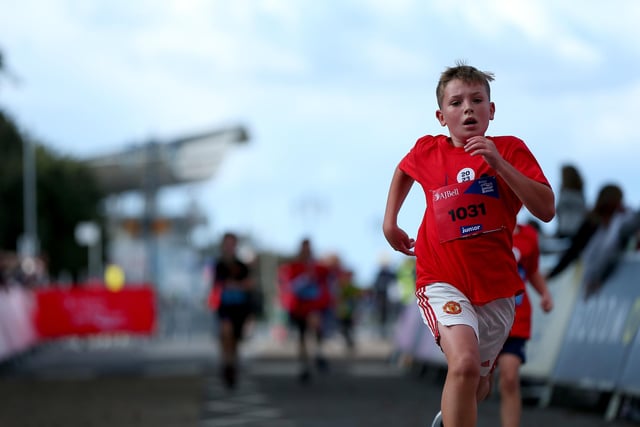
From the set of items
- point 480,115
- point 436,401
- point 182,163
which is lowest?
point 436,401

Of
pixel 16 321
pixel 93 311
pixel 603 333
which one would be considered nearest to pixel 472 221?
pixel 603 333

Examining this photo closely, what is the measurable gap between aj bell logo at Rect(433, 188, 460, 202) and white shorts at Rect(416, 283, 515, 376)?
35 centimetres

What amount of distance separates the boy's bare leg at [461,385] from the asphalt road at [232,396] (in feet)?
18.0

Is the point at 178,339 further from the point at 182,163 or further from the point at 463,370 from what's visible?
the point at 182,163

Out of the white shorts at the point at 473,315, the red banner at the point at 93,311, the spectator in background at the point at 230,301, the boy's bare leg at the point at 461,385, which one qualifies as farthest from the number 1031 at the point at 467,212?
the red banner at the point at 93,311

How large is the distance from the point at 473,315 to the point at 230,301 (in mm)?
11358

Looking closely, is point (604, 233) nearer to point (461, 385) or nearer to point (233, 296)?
point (233, 296)

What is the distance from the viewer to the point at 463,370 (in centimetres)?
545

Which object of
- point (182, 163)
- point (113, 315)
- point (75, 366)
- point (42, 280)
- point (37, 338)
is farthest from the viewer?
point (182, 163)

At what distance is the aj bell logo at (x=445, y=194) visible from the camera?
18.6 feet

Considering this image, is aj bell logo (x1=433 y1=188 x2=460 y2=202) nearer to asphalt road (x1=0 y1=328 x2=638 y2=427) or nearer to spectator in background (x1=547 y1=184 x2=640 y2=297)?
→ asphalt road (x1=0 y1=328 x2=638 y2=427)

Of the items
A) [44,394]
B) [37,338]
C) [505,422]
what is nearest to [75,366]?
[37,338]

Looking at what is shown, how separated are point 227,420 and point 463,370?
22.2 ft

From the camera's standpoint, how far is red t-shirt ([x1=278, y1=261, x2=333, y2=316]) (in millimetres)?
19141
